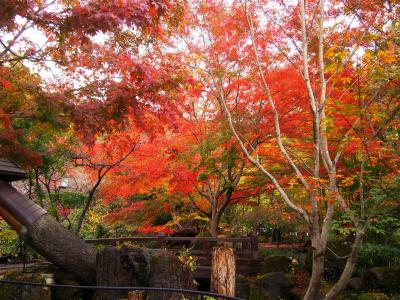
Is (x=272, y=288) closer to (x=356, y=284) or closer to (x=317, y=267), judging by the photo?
(x=356, y=284)

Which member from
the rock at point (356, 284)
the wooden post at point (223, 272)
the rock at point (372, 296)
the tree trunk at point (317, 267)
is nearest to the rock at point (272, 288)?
the rock at point (356, 284)

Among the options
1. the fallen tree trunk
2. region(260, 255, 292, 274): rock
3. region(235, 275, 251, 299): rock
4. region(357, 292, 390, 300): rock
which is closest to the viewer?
the fallen tree trunk

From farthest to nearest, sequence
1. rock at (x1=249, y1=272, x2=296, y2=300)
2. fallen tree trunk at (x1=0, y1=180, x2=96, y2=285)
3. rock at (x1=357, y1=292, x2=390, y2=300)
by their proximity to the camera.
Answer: rock at (x1=249, y1=272, x2=296, y2=300)
rock at (x1=357, y1=292, x2=390, y2=300)
fallen tree trunk at (x1=0, y1=180, x2=96, y2=285)

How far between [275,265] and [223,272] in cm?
500

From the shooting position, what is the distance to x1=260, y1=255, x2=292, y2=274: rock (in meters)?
12.4

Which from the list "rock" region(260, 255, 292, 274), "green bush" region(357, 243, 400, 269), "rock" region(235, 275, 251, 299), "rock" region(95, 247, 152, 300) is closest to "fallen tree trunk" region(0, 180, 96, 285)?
"rock" region(95, 247, 152, 300)

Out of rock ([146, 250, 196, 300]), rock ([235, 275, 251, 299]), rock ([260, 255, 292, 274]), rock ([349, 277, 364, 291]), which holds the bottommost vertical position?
rock ([235, 275, 251, 299])

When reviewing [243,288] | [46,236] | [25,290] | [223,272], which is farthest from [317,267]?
[25,290]

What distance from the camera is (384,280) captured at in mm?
10320

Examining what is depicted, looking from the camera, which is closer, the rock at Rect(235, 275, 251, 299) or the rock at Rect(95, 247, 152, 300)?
the rock at Rect(95, 247, 152, 300)

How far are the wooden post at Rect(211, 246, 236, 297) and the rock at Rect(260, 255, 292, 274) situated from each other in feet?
15.5

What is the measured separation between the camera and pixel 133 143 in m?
12.2

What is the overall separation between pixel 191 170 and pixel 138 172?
74.1 inches

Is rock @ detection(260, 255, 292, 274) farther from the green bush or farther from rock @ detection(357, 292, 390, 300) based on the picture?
rock @ detection(357, 292, 390, 300)
